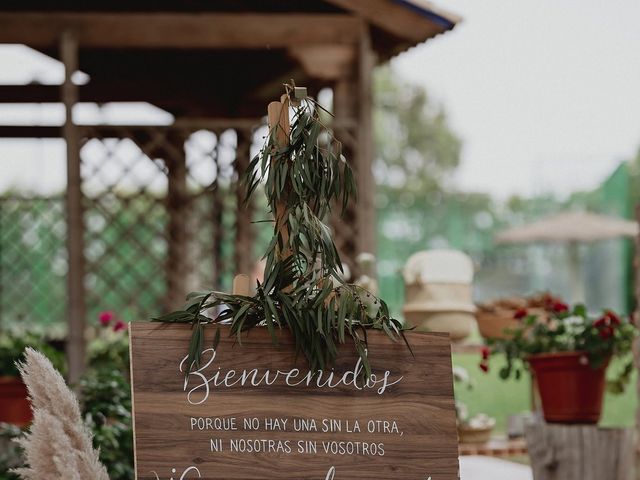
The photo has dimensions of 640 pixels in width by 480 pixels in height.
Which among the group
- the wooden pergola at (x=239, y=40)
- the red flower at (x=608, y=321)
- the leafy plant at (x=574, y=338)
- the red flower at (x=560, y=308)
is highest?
the wooden pergola at (x=239, y=40)

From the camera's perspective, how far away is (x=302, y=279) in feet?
7.73

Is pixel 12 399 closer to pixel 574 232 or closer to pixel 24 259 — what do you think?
pixel 24 259

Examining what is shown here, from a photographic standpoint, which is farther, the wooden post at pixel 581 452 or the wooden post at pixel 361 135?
the wooden post at pixel 361 135

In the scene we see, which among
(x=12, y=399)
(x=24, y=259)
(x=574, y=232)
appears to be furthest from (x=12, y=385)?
(x=574, y=232)

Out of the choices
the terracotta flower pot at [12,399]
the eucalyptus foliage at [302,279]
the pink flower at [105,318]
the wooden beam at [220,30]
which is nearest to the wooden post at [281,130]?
the eucalyptus foliage at [302,279]

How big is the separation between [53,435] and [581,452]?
220 cm

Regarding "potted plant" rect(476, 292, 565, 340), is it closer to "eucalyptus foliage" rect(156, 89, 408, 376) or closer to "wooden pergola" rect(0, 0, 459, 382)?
"wooden pergola" rect(0, 0, 459, 382)

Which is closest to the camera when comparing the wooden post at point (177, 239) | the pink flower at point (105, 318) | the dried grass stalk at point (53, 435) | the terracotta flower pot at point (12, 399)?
the dried grass stalk at point (53, 435)

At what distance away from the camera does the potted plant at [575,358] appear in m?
3.79

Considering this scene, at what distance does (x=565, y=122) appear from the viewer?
1031 inches

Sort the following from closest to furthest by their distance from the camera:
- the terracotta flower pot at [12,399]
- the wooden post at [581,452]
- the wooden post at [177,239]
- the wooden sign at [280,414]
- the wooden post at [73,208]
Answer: the wooden sign at [280,414] → the wooden post at [581,452] → the terracotta flower pot at [12,399] → the wooden post at [73,208] → the wooden post at [177,239]

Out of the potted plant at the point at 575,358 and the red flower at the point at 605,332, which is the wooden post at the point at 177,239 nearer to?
the potted plant at the point at 575,358

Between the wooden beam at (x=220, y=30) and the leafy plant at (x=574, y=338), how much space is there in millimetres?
2274

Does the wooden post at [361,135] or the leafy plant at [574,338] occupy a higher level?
the wooden post at [361,135]
